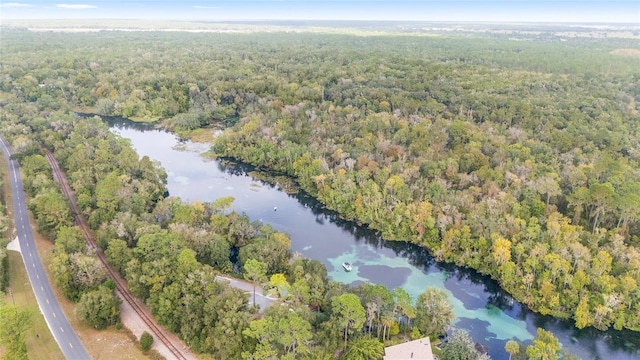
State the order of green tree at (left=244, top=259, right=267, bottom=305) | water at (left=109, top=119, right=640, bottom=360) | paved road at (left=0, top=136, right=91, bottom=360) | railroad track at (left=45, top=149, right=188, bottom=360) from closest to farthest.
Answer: paved road at (left=0, top=136, right=91, bottom=360)
railroad track at (left=45, top=149, right=188, bottom=360)
green tree at (left=244, top=259, right=267, bottom=305)
water at (left=109, top=119, right=640, bottom=360)

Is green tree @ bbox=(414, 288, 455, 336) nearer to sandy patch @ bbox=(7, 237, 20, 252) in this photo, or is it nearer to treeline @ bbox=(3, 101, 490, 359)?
treeline @ bbox=(3, 101, 490, 359)

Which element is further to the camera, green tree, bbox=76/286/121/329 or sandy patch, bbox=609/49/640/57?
sandy patch, bbox=609/49/640/57

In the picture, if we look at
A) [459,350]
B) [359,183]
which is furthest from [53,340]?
[359,183]

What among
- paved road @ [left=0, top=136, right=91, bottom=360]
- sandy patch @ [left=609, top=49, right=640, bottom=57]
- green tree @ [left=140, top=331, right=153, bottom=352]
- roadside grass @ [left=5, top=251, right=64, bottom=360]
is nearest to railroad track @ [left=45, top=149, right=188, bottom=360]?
green tree @ [left=140, top=331, right=153, bottom=352]

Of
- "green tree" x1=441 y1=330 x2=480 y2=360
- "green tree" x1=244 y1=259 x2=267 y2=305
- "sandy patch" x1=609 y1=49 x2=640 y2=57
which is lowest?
"green tree" x1=441 y1=330 x2=480 y2=360

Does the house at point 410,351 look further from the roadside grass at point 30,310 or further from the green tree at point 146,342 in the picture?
the roadside grass at point 30,310

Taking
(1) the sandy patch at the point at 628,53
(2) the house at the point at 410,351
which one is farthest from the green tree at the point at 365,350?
(1) the sandy patch at the point at 628,53

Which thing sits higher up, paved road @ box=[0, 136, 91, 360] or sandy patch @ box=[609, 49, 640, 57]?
sandy patch @ box=[609, 49, 640, 57]

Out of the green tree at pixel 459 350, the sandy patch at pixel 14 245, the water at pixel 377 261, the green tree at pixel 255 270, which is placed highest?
the green tree at pixel 255 270
